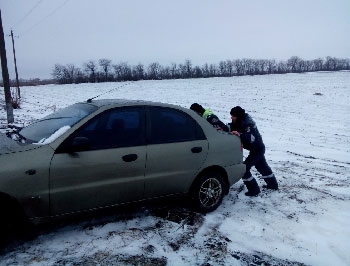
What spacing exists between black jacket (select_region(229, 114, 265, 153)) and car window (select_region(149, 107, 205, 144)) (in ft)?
4.42

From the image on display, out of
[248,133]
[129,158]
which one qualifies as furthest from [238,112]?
[129,158]

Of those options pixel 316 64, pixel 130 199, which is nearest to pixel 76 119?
pixel 130 199

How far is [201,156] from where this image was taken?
503cm

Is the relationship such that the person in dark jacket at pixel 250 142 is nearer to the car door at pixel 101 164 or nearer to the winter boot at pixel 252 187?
the winter boot at pixel 252 187

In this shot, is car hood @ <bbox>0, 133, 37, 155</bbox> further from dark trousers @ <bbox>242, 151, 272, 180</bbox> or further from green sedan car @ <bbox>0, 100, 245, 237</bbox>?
dark trousers @ <bbox>242, 151, 272, 180</bbox>

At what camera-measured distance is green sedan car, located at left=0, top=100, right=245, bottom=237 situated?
3711mm

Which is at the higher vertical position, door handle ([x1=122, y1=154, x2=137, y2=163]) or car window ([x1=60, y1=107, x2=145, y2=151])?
car window ([x1=60, y1=107, x2=145, y2=151])

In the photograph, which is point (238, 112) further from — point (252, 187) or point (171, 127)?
point (171, 127)

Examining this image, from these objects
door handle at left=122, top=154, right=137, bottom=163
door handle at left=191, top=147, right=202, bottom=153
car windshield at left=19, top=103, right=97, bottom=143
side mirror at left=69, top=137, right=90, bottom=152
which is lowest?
door handle at left=191, top=147, right=202, bottom=153

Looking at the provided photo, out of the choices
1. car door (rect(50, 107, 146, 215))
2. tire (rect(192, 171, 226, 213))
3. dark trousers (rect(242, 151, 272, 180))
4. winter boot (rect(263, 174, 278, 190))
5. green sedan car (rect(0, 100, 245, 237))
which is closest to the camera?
green sedan car (rect(0, 100, 245, 237))

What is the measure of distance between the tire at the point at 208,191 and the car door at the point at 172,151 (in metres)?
0.19

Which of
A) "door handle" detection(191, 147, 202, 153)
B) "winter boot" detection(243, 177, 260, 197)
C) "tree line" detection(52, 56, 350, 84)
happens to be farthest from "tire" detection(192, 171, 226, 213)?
"tree line" detection(52, 56, 350, 84)

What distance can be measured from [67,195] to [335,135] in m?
11.1

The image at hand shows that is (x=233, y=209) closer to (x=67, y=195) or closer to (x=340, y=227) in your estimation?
(x=340, y=227)
